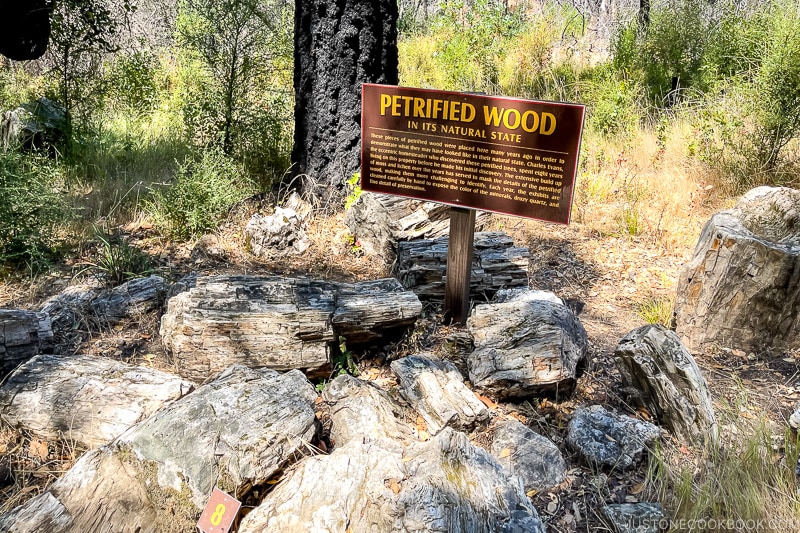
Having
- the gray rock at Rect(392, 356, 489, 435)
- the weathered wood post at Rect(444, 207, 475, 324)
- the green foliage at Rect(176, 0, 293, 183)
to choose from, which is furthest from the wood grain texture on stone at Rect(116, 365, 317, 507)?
the green foliage at Rect(176, 0, 293, 183)

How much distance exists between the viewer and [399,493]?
6.76 ft

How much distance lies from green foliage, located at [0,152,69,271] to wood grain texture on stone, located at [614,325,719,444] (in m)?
4.33

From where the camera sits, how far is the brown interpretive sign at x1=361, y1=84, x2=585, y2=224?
316 cm

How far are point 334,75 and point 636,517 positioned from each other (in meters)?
4.53

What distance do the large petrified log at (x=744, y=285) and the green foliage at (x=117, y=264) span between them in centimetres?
399

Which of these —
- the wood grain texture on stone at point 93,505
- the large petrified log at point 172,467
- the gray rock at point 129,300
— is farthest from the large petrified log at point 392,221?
the wood grain texture on stone at point 93,505

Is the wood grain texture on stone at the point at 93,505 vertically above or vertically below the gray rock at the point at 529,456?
above

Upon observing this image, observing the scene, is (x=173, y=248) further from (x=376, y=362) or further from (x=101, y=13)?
(x=101, y=13)

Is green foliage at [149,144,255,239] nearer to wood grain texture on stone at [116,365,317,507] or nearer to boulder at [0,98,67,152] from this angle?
boulder at [0,98,67,152]

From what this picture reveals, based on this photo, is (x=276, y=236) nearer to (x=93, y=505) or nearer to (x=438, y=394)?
(x=438, y=394)

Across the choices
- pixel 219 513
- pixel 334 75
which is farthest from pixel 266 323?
pixel 334 75

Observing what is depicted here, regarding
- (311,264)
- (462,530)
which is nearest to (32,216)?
(311,264)

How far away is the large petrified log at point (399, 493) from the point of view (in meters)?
1.96

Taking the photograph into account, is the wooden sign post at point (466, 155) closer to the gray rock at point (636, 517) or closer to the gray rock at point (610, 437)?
the gray rock at point (610, 437)
